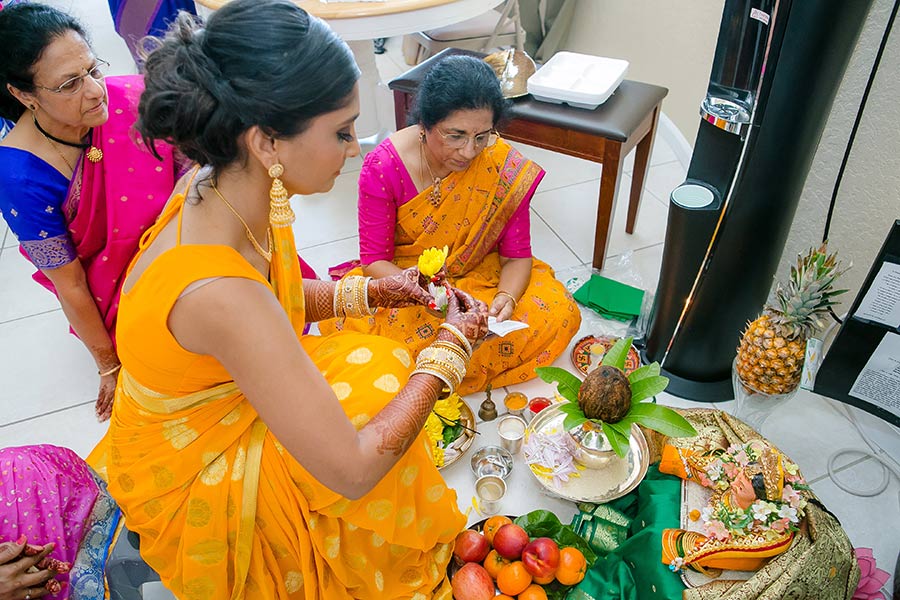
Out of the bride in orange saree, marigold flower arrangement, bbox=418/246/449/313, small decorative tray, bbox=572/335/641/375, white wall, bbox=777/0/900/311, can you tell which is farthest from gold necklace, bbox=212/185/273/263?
white wall, bbox=777/0/900/311

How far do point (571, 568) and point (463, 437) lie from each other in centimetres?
53

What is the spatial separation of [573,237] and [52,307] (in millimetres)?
2189

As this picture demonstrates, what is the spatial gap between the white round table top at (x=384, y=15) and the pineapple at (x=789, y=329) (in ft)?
5.92

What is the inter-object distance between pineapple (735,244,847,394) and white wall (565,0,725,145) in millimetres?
1679

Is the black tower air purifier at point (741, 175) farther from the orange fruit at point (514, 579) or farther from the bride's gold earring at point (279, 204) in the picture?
the bride's gold earring at point (279, 204)

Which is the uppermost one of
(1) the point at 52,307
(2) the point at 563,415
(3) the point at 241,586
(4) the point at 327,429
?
(4) the point at 327,429

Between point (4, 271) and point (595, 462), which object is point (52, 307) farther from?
point (595, 462)

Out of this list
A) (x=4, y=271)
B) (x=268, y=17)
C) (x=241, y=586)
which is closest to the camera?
(x=268, y=17)

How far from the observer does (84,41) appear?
162 cm

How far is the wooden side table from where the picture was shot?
2.27 meters

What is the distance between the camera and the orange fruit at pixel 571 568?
1479mm

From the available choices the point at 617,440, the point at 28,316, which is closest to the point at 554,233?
the point at 617,440

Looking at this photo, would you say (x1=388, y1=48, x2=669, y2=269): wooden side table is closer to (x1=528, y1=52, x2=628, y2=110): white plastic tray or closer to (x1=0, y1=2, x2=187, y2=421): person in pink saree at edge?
(x1=528, y1=52, x2=628, y2=110): white plastic tray

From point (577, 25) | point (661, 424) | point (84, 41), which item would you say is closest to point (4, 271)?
point (84, 41)
